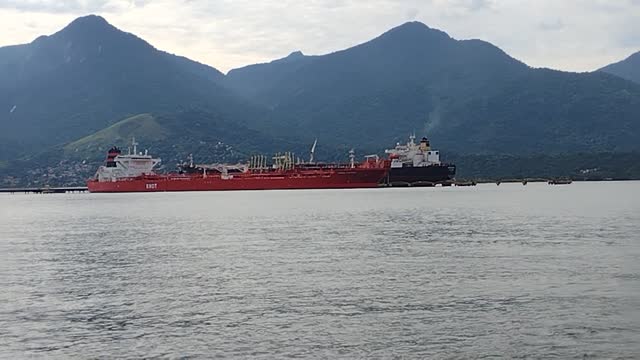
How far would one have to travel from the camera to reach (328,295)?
39844 millimetres

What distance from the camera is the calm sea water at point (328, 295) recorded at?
30031 mm

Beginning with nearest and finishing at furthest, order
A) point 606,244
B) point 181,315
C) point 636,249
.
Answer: point 181,315
point 636,249
point 606,244

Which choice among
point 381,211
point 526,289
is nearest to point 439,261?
point 526,289

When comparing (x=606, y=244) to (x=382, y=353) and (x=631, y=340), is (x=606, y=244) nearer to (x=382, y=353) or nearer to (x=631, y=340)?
(x=631, y=340)

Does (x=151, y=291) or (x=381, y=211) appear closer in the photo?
(x=151, y=291)

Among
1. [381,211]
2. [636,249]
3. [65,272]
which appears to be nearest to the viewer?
[65,272]

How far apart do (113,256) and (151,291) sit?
18.5 m

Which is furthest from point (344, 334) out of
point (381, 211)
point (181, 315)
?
point (381, 211)

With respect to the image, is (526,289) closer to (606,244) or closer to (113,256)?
(606,244)

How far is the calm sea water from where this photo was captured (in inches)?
1182

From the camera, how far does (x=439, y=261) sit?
5288 centimetres

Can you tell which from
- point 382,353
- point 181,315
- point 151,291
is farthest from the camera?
point 151,291

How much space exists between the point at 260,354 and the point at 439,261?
26.1 metres

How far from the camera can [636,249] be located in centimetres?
5734
